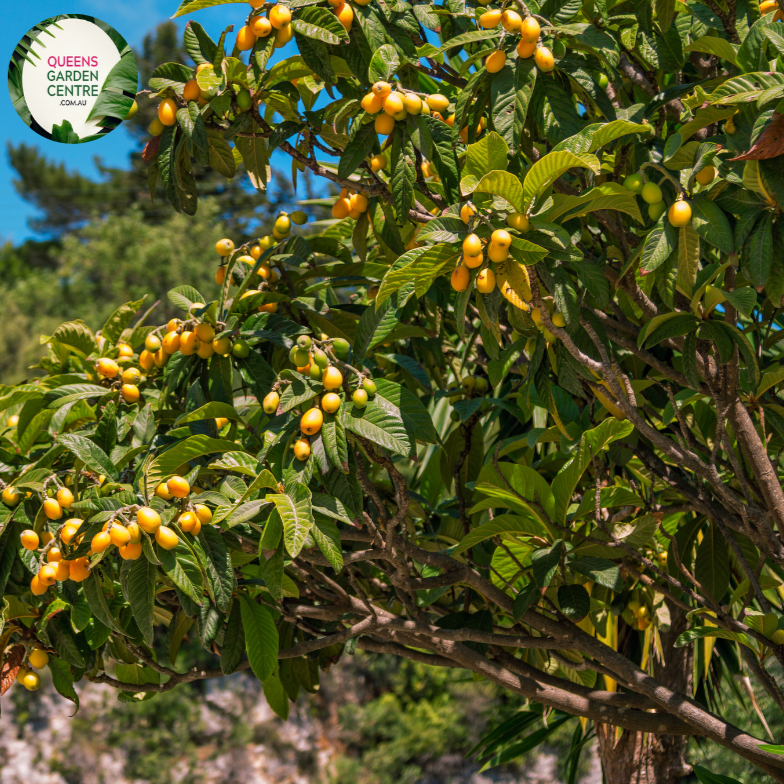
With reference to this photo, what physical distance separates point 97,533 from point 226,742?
7.40 meters

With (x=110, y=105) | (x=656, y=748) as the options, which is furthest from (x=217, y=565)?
(x=656, y=748)

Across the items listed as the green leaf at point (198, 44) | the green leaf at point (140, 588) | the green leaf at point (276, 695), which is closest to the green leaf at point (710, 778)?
the green leaf at point (276, 695)

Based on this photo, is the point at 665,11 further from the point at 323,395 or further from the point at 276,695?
the point at 276,695

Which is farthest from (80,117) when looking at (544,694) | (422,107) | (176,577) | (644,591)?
(644,591)

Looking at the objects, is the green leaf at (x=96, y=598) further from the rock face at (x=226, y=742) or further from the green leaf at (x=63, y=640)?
the rock face at (x=226, y=742)

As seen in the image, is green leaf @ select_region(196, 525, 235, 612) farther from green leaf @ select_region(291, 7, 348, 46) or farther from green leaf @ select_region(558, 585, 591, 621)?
green leaf @ select_region(291, 7, 348, 46)

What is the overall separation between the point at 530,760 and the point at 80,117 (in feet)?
24.2

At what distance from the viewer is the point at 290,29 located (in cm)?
121

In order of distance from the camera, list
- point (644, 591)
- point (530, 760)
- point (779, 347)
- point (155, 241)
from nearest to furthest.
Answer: point (644, 591) → point (779, 347) → point (530, 760) → point (155, 241)

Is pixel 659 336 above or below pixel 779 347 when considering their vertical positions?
above

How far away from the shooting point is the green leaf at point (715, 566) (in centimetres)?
165

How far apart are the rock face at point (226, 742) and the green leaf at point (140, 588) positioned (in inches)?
257

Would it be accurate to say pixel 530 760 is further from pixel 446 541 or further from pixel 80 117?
pixel 80 117

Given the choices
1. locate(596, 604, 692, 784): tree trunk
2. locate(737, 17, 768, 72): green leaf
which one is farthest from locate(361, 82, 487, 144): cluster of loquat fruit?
locate(596, 604, 692, 784): tree trunk
